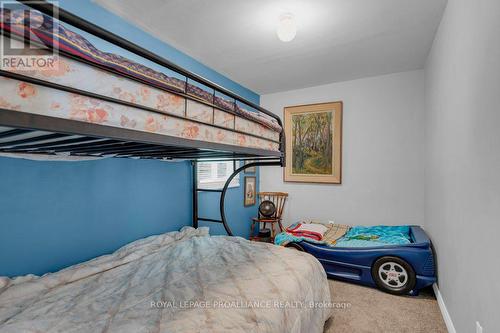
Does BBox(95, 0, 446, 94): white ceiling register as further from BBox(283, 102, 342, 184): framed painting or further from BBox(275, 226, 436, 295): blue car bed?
BBox(275, 226, 436, 295): blue car bed

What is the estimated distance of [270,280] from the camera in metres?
1.39

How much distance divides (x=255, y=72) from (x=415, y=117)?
2.08m

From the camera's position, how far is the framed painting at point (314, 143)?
11.4 feet

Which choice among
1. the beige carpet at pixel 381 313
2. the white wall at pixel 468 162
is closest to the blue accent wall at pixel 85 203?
the beige carpet at pixel 381 313

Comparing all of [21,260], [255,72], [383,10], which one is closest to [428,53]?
[383,10]

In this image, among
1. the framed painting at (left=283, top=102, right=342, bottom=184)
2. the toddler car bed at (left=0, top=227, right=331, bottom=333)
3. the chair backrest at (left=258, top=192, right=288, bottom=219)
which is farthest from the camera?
the chair backrest at (left=258, top=192, right=288, bottom=219)

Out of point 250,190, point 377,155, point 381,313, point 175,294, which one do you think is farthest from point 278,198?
point 175,294

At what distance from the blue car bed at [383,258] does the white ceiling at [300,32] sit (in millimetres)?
1947

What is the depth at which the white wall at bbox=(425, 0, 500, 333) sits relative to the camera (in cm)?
105

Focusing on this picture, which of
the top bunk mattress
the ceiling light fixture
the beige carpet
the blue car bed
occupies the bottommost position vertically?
the beige carpet

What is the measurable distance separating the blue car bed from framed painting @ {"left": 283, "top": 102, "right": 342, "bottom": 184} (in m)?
1.01

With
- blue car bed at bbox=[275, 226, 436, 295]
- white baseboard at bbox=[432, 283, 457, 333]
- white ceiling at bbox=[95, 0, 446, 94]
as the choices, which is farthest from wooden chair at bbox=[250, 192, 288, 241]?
white baseboard at bbox=[432, 283, 457, 333]

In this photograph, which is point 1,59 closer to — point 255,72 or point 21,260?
point 21,260

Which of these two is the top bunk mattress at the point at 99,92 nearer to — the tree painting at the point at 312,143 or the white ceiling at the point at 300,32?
the white ceiling at the point at 300,32
